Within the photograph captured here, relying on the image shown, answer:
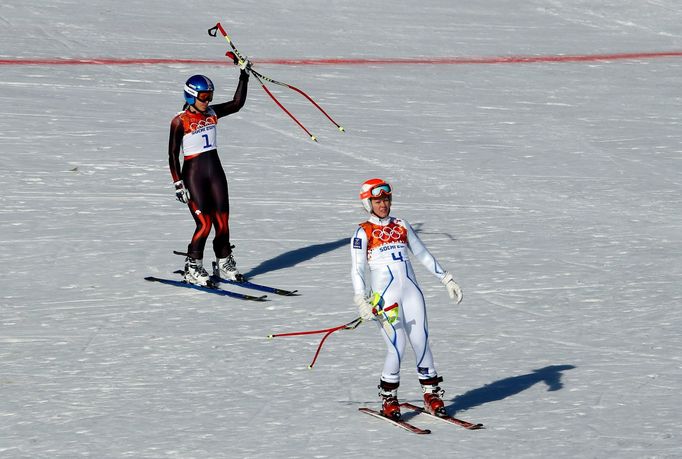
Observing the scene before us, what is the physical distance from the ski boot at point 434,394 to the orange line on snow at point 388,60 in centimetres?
Answer: 1539

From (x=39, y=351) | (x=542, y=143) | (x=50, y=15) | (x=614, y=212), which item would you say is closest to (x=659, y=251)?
(x=614, y=212)

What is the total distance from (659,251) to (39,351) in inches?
263

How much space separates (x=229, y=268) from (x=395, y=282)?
436 cm

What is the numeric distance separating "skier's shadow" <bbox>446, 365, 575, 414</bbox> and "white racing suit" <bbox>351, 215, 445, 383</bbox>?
0.68 m

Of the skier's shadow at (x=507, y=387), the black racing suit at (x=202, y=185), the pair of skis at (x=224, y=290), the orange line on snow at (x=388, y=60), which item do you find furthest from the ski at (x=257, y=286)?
the orange line on snow at (x=388, y=60)

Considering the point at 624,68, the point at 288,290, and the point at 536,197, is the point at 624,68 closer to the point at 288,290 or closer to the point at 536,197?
the point at 536,197

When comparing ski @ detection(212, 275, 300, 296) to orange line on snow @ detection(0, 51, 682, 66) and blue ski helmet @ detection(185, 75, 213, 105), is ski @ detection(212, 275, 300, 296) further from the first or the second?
orange line on snow @ detection(0, 51, 682, 66)

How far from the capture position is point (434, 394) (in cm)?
868

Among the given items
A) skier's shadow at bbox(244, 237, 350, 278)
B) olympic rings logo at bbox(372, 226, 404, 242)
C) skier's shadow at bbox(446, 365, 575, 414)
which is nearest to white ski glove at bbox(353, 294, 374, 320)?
olympic rings logo at bbox(372, 226, 404, 242)

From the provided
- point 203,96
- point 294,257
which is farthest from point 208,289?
point 203,96

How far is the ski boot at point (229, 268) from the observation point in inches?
500

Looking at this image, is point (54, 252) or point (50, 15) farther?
point (50, 15)

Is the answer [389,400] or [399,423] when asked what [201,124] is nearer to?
[389,400]

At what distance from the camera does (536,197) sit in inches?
651
